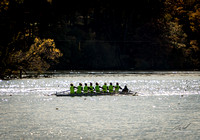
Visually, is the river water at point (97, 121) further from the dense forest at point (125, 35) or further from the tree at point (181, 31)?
the tree at point (181, 31)

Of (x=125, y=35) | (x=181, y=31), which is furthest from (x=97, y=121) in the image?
(x=125, y=35)

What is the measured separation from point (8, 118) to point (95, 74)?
256 feet

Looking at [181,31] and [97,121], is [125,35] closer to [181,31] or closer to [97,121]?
[181,31]

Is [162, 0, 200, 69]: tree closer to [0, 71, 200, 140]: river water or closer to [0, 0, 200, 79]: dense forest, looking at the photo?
[0, 0, 200, 79]: dense forest

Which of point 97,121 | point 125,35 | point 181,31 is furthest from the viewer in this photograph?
point 125,35

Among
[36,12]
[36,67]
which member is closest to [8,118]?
[36,67]

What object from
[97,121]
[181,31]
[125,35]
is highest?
[181,31]

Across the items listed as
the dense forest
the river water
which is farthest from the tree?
the river water

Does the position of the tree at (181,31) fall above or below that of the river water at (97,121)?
above

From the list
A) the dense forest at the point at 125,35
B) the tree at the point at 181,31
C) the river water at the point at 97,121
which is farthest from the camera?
the dense forest at the point at 125,35

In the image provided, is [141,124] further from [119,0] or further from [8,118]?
[119,0]

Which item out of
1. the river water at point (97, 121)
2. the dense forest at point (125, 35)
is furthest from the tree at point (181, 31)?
the river water at point (97, 121)

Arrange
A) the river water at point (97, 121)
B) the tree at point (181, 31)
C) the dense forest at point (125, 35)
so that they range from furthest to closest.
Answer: the dense forest at point (125, 35), the tree at point (181, 31), the river water at point (97, 121)

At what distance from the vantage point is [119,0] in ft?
377
